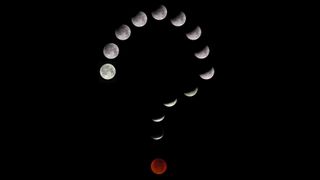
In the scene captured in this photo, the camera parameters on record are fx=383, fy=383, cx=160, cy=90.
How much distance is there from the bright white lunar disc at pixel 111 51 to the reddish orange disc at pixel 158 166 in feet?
1.97

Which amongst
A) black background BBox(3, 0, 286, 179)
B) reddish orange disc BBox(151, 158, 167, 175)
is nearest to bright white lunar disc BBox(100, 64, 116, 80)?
black background BBox(3, 0, 286, 179)

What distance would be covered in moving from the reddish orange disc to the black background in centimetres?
3

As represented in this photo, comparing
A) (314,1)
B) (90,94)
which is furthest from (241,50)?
(90,94)

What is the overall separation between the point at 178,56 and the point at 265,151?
27.9 inches

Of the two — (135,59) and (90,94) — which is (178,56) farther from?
(90,94)

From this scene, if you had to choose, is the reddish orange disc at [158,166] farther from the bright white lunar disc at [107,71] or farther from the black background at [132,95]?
the bright white lunar disc at [107,71]

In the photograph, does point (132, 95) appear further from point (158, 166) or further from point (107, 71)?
point (158, 166)

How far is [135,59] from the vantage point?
2.04 meters

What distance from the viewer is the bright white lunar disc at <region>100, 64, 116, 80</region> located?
6.36 feet

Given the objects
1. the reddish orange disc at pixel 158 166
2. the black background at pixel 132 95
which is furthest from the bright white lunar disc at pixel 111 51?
the reddish orange disc at pixel 158 166

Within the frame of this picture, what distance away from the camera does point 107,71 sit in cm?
195

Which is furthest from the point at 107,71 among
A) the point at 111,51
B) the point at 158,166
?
the point at 158,166

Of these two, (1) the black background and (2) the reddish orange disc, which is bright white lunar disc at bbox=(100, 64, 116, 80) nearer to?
(1) the black background

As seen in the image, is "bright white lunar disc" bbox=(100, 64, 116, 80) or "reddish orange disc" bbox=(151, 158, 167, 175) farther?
"reddish orange disc" bbox=(151, 158, 167, 175)
